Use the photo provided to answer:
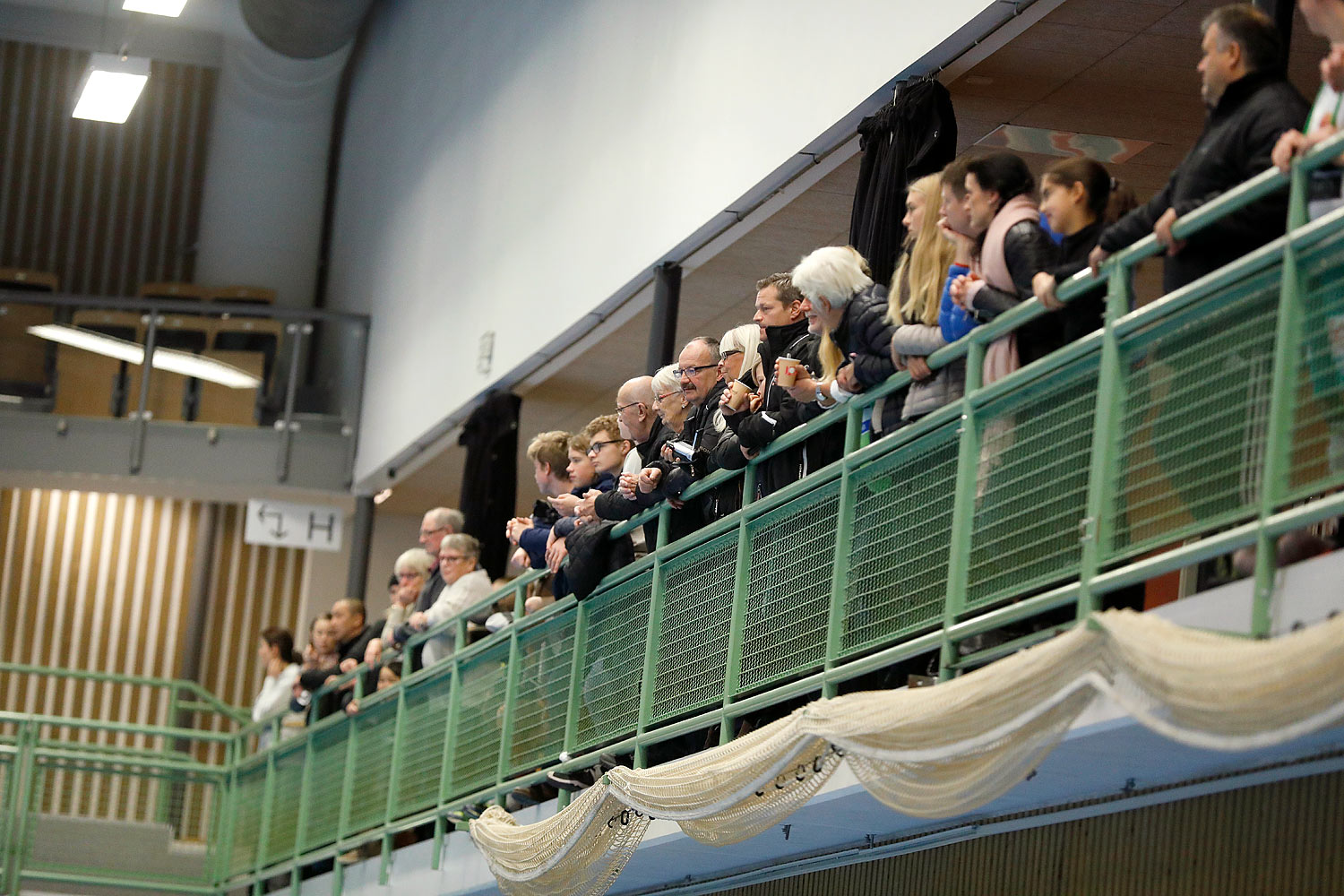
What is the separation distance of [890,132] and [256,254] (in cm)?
1296

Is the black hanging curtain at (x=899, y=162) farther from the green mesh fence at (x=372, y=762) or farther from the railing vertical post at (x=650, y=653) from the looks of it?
the green mesh fence at (x=372, y=762)

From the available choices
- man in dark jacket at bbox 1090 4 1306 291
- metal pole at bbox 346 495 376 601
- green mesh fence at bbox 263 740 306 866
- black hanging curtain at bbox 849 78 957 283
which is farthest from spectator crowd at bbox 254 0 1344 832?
metal pole at bbox 346 495 376 601

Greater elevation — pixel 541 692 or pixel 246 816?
pixel 541 692

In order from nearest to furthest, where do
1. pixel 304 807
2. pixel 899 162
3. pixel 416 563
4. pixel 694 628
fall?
pixel 694 628 → pixel 899 162 → pixel 416 563 → pixel 304 807

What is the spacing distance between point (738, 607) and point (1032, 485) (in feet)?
6.10

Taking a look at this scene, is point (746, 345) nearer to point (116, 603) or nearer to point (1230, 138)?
point (1230, 138)

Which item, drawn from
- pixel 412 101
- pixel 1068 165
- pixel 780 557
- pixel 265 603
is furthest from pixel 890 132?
pixel 265 603

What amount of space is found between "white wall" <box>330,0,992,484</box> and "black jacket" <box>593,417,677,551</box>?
194 cm

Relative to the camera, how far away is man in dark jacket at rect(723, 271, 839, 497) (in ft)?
21.6

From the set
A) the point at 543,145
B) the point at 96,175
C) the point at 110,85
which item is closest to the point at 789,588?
the point at 543,145

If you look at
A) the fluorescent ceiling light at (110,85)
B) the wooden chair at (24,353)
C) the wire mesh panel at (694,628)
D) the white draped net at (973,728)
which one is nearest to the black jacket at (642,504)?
the wire mesh panel at (694,628)

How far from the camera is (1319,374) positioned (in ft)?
13.4

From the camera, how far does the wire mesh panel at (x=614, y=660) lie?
25.2ft

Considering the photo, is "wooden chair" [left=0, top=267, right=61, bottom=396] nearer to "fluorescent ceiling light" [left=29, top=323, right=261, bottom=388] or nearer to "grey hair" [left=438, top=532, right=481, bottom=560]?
"fluorescent ceiling light" [left=29, top=323, right=261, bottom=388]
